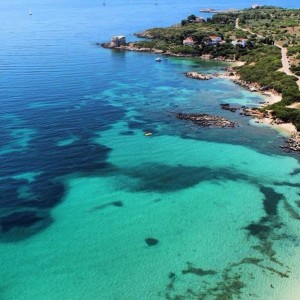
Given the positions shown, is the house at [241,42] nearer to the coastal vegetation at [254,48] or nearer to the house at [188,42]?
the coastal vegetation at [254,48]

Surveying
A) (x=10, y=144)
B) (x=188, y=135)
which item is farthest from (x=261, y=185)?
(x=10, y=144)

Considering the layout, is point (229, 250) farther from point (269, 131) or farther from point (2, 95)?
point (2, 95)

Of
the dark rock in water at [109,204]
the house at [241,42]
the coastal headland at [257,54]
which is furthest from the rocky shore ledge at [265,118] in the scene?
the house at [241,42]

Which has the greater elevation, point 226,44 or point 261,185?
point 226,44

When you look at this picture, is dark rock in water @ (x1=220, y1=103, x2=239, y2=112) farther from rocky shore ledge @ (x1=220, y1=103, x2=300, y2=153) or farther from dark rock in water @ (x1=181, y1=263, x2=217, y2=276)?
dark rock in water @ (x1=181, y1=263, x2=217, y2=276)

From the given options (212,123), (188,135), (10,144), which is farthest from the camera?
(212,123)

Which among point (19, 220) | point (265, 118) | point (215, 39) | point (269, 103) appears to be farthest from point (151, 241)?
point (215, 39)
